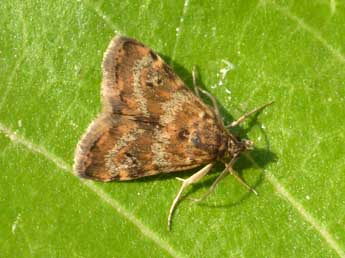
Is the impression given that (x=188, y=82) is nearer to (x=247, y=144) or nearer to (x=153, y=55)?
(x=153, y=55)

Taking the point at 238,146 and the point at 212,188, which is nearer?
the point at 238,146

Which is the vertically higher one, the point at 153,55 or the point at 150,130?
the point at 153,55

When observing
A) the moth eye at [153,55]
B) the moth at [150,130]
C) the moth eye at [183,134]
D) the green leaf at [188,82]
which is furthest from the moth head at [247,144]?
the moth eye at [153,55]

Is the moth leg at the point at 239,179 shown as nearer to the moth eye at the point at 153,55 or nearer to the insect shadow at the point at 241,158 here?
the insect shadow at the point at 241,158

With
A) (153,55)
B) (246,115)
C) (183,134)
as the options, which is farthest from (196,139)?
(153,55)

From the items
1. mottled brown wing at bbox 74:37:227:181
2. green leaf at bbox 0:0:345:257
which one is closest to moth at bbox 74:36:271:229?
mottled brown wing at bbox 74:37:227:181

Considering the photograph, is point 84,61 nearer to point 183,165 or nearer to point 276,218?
point 183,165

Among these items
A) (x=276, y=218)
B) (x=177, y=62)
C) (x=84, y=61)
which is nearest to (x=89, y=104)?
(x=84, y=61)

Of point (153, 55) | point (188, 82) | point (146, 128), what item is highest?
point (153, 55)
